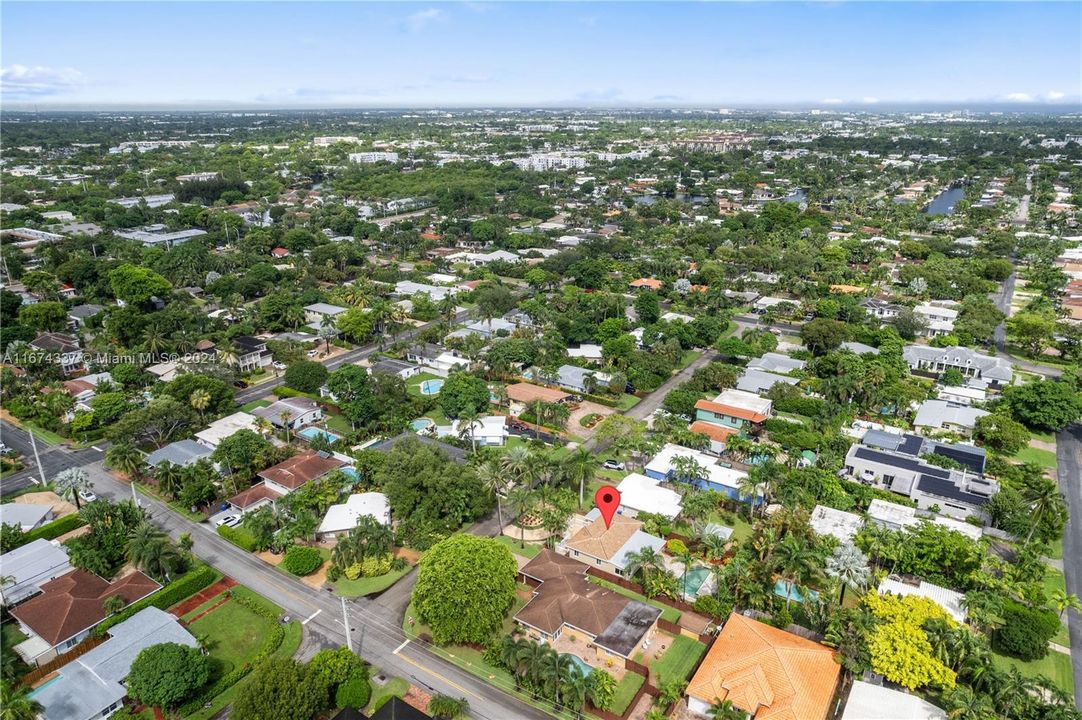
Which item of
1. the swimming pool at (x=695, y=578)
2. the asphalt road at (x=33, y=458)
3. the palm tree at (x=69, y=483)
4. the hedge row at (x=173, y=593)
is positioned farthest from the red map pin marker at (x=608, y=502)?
the asphalt road at (x=33, y=458)

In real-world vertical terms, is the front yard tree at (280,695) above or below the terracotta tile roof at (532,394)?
above

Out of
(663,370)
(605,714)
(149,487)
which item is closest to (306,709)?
(605,714)

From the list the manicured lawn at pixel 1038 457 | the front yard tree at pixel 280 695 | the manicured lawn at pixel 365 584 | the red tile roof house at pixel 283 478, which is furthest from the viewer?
the manicured lawn at pixel 1038 457

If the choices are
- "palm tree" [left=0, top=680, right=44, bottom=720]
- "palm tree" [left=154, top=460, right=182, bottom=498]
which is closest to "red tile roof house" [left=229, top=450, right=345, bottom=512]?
"palm tree" [left=154, top=460, right=182, bottom=498]

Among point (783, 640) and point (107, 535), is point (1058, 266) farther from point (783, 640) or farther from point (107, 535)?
point (107, 535)

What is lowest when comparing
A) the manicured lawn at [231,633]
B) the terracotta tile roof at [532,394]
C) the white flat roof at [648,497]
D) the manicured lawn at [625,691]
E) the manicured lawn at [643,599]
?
the manicured lawn at [231,633]

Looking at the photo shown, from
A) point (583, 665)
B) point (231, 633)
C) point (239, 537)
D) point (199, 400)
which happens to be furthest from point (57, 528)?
point (583, 665)

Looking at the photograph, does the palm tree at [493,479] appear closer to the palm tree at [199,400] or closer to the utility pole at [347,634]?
the utility pole at [347,634]
